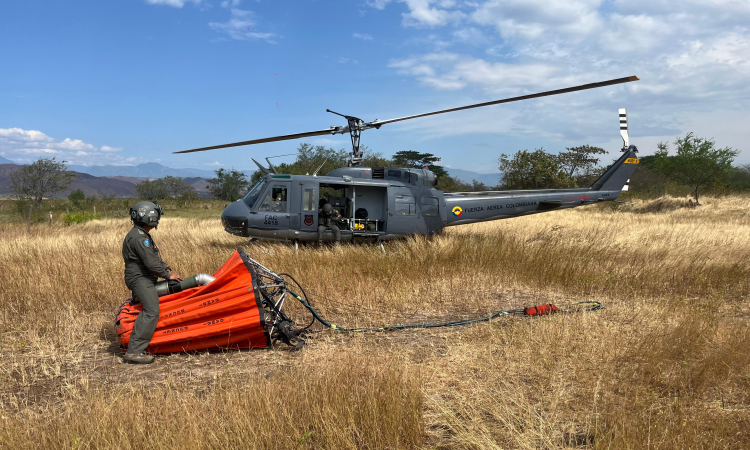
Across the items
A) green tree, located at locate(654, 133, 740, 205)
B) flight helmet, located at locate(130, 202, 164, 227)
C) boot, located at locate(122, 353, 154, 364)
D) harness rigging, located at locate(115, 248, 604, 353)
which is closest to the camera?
boot, located at locate(122, 353, 154, 364)

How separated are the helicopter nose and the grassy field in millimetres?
1614

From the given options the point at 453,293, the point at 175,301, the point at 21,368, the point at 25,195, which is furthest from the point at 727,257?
the point at 25,195

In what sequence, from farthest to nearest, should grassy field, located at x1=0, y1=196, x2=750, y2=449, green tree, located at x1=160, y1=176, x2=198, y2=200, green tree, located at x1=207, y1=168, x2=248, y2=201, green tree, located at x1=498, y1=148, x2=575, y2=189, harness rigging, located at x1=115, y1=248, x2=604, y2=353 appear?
1. green tree, located at x1=160, y1=176, x2=198, y2=200
2. green tree, located at x1=207, y1=168, x2=248, y2=201
3. green tree, located at x1=498, y1=148, x2=575, y2=189
4. harness rigging, located at x1=115, y1=248, x2=604, y2=353
5. grassy field, located at x1=0, y1=196, x2=750, y2=449

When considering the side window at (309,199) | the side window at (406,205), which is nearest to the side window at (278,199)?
the side window at (309,199)

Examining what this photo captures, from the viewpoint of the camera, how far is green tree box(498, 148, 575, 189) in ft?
139

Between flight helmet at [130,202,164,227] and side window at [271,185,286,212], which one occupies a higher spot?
side window at [271,185,286,212]

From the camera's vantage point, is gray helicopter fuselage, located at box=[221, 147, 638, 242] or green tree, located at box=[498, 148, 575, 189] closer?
gray helicopter fuselage, located at box=[221, 147, 638, 242]

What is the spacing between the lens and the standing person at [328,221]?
38.2 ft

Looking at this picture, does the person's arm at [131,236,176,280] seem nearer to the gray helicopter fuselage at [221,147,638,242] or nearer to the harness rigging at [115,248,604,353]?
the harness rigging at [115,248,604,353]

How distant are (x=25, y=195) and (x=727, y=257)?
1515 inches

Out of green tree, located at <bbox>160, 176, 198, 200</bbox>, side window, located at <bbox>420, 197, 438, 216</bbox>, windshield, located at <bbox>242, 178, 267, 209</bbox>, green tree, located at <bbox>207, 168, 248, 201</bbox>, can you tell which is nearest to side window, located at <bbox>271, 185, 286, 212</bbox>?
windshield, located at <bbox>242, 178, 267, 209</bbox>

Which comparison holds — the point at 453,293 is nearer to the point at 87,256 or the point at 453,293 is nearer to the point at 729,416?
the point at 729,416

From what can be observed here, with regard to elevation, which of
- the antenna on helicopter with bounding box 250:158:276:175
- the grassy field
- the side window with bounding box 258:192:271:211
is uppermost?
the antenna on helicopter with bounding box 250:158:276:175

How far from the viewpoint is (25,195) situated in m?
32.0
